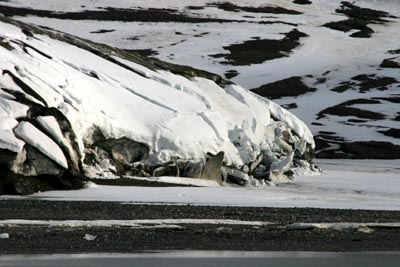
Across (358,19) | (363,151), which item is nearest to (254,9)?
(358,19)

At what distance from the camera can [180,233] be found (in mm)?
19922

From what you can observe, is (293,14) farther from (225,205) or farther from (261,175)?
(225,205)

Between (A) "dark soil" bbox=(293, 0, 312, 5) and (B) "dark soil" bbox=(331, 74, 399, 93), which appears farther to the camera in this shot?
(A) "dark soil" bbox=(293, 0, 312, 5)

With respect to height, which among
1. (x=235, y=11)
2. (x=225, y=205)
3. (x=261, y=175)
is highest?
(x=225, y=205)

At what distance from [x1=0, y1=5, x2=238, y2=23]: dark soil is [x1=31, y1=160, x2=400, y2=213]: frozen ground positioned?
2930 inches

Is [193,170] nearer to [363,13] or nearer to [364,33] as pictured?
[364,33]

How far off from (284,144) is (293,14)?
84.7 metres

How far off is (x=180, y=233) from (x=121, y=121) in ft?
44.4

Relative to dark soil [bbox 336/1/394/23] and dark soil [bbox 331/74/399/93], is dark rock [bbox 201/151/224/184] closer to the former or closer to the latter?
dark soil [bbox 331/74/399/93]

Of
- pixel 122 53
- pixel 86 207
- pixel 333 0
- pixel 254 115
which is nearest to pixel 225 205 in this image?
pixel 86 207

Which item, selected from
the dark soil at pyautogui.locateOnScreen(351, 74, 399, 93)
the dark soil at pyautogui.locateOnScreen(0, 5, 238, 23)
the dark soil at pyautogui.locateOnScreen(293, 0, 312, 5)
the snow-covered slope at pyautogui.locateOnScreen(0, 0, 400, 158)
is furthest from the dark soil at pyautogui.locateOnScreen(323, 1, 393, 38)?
the dark soil at pyautogui.locateOnScreen(351, 74, 399, 93)

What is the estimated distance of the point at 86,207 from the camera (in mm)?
23844

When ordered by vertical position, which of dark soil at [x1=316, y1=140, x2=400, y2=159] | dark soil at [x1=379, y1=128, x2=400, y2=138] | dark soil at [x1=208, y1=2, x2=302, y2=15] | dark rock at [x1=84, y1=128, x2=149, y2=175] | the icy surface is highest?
the icy surface

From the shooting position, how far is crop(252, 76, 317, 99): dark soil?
78.9m
